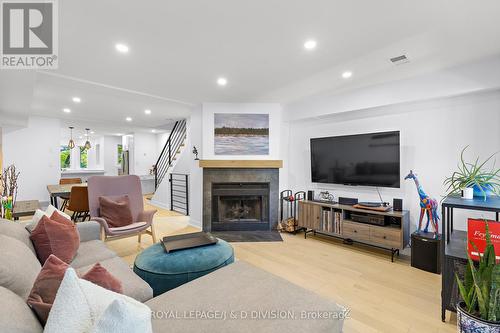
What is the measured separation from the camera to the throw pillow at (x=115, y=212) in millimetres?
3156

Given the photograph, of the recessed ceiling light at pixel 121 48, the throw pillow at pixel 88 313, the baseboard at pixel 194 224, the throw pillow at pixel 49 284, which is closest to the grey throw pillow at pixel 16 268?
the throw pillow at pixel 49 284

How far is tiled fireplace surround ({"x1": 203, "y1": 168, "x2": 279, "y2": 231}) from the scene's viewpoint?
4438 millimetres

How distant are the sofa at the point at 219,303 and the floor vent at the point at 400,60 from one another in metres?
2.56

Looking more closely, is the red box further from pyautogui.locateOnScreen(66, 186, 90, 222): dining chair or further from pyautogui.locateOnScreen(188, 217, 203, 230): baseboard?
pyautogui.locateOnScreen(66, 186, 90, 222): dining chair

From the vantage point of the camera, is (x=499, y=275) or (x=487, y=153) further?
(x=487, y=153)

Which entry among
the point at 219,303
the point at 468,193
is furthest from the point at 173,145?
the point at 468,193

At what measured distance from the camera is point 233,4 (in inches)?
70.1

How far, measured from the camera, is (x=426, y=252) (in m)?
2.81

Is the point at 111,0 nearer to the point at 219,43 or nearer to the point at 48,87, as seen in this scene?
the point at 219,43

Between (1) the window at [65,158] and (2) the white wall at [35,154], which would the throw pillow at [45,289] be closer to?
(2) the white wall at [35,154]

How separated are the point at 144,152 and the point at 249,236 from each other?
610cm

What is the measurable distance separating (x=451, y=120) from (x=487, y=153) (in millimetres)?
540

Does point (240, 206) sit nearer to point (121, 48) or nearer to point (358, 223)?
point (358, 223)

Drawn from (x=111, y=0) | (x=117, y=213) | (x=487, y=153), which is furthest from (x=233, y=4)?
(x=487, y=153)
